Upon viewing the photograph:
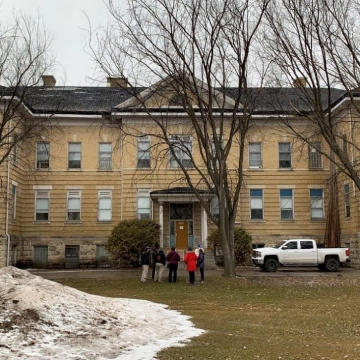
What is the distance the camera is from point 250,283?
21.3 meters

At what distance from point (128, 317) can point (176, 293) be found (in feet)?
21.3

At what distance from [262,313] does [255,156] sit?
2346cm

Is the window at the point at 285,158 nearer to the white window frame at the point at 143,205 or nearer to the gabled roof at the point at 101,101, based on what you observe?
the gabled roof at the point at 101,101

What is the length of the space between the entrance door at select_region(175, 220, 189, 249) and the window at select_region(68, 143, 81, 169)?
797 cm

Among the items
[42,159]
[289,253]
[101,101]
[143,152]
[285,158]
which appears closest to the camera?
[289,253]

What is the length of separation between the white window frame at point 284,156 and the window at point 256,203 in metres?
2.41

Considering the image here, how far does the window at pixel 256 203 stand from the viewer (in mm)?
35781

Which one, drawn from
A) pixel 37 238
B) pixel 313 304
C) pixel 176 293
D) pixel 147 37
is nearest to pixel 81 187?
pixel 37 238

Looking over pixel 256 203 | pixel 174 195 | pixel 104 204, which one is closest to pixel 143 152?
pixel 174 195

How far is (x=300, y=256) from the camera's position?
29016 mm

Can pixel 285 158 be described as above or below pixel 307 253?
above

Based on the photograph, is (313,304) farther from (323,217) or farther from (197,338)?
(323,217)

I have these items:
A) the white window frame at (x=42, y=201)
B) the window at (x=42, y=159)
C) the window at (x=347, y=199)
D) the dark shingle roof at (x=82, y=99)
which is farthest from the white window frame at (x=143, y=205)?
the window at (x=347, y=199)

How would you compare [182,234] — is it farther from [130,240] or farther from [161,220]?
[130,240]
